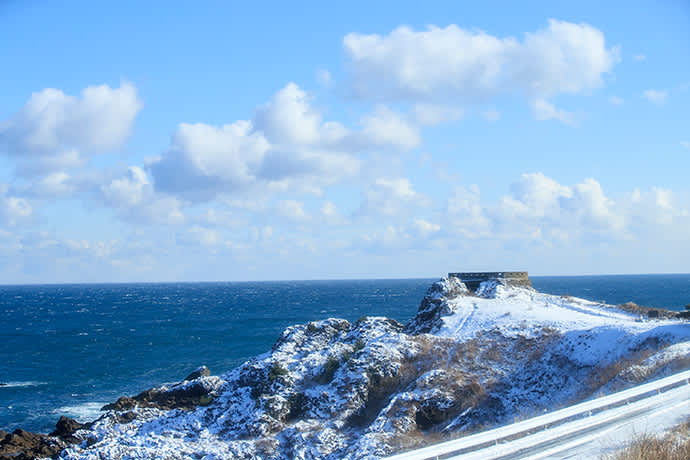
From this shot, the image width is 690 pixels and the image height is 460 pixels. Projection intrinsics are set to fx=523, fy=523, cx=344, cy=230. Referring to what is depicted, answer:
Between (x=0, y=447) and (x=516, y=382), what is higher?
(x=516, y=382)

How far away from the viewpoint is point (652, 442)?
9422 mm

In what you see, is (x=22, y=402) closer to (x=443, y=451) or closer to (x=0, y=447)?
(x=0, y=447)

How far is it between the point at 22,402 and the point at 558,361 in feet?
132

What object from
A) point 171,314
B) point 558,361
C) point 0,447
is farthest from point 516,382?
point 171,314

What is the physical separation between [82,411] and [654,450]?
4037 centimetres

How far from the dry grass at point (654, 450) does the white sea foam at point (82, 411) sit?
36.9 metres

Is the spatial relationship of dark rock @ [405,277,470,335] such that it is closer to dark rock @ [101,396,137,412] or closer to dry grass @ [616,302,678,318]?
dry grass @ [616,302,678,318]

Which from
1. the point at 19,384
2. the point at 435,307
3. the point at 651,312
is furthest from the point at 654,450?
the point at 19,384

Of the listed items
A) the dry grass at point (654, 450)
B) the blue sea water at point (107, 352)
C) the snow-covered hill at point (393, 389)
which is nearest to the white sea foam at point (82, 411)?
the blue sea water at point (107, 352)

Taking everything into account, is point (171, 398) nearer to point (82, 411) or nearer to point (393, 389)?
point (82, 411)

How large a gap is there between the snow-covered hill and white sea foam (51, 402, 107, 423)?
22.4ft

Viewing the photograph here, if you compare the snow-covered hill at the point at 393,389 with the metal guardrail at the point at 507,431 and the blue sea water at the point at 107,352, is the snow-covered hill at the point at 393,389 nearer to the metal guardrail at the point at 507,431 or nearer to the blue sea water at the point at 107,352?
the metal guardrail at the point at 507,431

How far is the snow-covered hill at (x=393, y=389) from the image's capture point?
2281 centimetres

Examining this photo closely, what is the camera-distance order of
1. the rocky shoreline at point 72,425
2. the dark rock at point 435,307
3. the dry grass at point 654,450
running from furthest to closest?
the dark rock at point 435,307, the rocky shoreline at point 72,425, the dry grass at point 654,450
